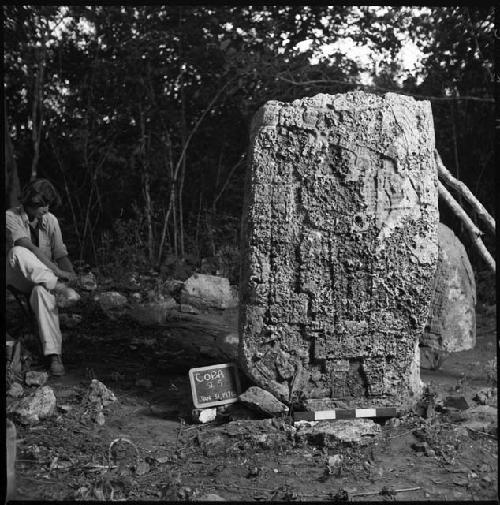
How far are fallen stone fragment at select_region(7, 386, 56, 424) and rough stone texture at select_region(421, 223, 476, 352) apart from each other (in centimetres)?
292

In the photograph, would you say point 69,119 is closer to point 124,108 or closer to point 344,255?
point 124,108

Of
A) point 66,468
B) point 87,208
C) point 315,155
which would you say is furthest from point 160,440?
point 87,208

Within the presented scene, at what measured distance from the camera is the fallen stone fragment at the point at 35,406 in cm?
391

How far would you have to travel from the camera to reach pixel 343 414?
401cm

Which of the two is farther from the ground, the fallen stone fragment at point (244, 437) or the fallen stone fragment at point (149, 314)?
the fallen stone fragment at point (149, 314)

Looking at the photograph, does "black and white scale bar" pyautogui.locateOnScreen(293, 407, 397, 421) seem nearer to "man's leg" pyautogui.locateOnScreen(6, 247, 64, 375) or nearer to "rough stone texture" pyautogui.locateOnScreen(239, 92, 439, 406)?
"rough stone texture" pyautogui.locateOnScreen(239, 92, 439, 406)

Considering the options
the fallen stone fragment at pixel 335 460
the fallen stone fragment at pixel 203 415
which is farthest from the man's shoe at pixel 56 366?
the fallen stone fragment at pixel 335 460

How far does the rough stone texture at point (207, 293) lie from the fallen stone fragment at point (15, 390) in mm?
2694

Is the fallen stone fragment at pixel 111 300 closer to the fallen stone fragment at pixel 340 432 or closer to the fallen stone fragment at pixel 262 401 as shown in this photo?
the fallen stone fragment at pixel 262 401

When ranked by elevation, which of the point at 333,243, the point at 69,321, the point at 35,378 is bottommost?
the point at 35,378

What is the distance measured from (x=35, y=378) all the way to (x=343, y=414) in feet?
6.56

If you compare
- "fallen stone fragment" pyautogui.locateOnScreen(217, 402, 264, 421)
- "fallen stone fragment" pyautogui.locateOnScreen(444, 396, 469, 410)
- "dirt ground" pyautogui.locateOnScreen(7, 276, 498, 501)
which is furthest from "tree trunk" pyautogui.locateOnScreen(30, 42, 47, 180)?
"fallen stone fragment" pyautogui.locateOnScreen(444, 396, 469, 410)

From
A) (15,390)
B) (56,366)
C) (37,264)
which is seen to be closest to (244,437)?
(15,390)

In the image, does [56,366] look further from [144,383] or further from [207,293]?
[207,293]
